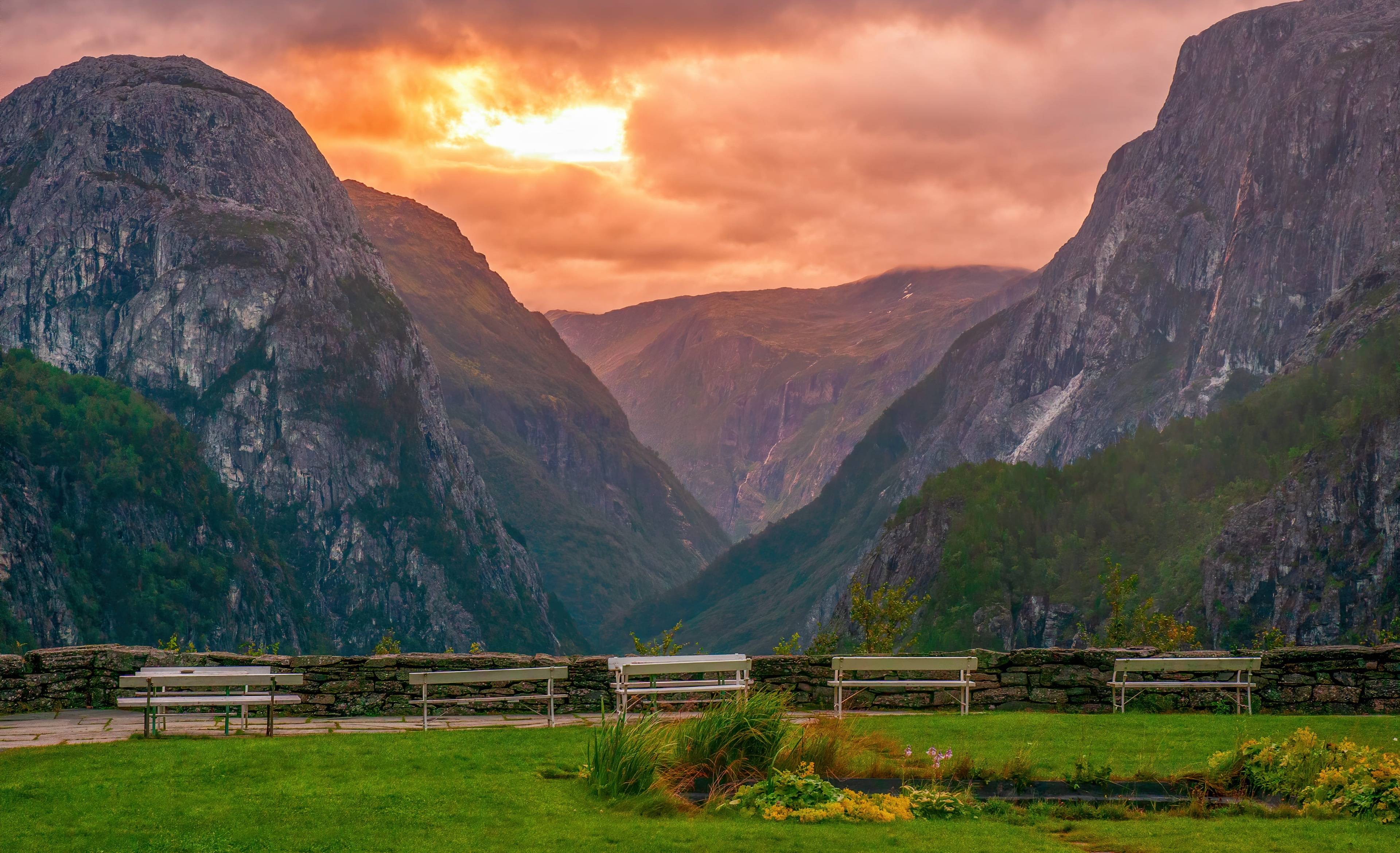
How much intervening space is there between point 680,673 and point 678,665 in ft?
6.96

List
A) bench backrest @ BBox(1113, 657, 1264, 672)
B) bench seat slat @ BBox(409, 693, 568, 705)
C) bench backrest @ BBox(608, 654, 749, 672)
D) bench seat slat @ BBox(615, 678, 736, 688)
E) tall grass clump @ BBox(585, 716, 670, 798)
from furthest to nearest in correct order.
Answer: bench backrest @ BBox(1113, 657, 1264, 672)
bench seat slat @ BBox(409, 693, 568, 705)
bench seat slat @ BBox(615, 678, 736, 688)
bench backrest @ BBox(608, 654, 749, 672)
tall grass clump @ BBox(585, 716, 670, 798)

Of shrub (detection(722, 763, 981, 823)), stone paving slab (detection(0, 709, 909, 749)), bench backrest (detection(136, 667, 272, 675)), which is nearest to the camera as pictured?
shrub (detection(722, 763, 981, 823))

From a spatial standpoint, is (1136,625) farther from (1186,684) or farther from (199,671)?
(199,671)

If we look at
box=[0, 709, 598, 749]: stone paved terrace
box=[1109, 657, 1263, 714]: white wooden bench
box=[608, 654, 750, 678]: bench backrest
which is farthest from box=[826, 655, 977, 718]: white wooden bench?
box=[0, 709, 598, 749]: stone paved terrace

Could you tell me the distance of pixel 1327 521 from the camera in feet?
572

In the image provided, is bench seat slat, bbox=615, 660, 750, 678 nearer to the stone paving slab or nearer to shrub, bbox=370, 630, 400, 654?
the stone paving slab

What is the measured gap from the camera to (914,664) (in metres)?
25.4

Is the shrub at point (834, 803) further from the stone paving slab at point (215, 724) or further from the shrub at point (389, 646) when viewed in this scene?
the shrub at point (389, 646)

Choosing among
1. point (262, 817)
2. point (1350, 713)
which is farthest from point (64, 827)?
point (1350, 713)

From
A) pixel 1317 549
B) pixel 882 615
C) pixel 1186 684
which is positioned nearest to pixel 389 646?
pixel 882 615

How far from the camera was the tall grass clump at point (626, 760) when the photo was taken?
1736 centimetres

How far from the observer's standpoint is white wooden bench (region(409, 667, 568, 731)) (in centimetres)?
2380

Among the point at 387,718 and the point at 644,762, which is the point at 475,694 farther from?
the point at 644,762

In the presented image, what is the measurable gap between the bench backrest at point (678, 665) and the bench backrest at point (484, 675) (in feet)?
4.64
